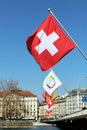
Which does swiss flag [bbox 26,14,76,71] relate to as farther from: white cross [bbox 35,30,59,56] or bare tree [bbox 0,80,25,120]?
bare tree [bbox 0,80,25,120]

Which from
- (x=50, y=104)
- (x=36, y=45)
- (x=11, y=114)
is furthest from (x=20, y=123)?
(x=36, y=45)

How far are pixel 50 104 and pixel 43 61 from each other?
126 ft

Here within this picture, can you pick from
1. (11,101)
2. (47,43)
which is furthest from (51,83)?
(11,101)

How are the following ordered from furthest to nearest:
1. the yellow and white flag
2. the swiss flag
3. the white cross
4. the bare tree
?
the bare tree → the yellow and white flag → the white cross → the swiss flag

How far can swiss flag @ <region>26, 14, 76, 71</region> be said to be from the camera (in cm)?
2107

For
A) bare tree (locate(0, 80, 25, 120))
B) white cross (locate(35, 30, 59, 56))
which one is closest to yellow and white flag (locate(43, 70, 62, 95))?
white cross (locate(35, 30, 59, 56))

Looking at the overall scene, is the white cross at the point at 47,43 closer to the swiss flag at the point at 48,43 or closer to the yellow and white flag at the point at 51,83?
the swiss flag at the point at 48,43

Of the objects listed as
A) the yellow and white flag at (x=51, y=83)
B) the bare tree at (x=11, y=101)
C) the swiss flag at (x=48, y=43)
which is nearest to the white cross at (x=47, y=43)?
the swiss flag at (x=48, y=43)

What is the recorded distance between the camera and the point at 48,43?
21.4 metres

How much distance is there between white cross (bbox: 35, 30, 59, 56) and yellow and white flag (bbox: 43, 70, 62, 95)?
56.4ft

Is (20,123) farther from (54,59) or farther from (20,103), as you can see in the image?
(54,59)

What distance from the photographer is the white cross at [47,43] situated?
21281 mm

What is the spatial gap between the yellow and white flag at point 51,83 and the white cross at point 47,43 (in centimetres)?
1720

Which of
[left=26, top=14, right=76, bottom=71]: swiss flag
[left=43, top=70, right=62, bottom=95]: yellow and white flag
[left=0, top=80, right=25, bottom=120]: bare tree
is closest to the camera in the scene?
[left=26, top=14, right=76, bottom=71]: swiss flag
